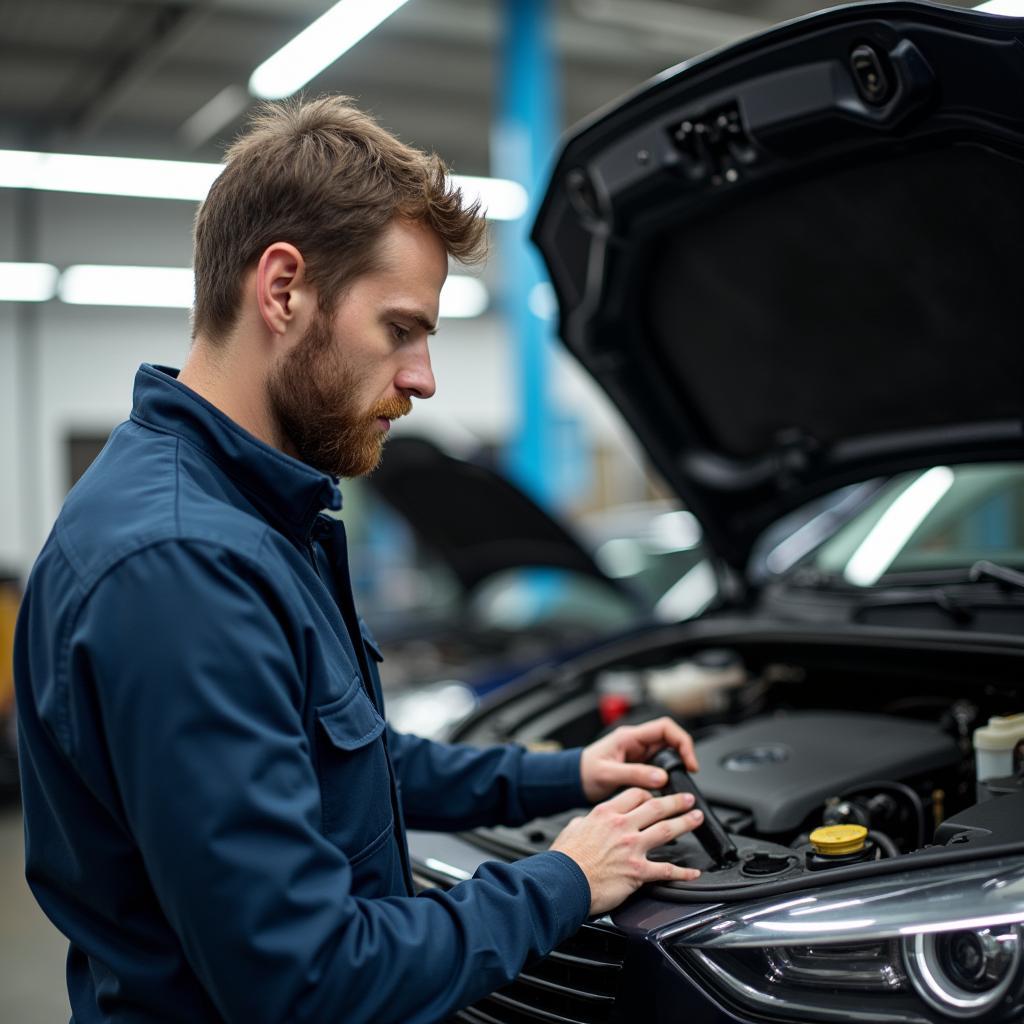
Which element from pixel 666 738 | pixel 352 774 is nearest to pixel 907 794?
pixel 666 738

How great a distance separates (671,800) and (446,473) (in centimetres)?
227

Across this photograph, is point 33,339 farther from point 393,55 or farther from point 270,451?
point 270,451

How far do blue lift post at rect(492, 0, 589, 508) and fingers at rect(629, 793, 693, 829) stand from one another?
5313mm

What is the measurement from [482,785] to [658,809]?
355 mm

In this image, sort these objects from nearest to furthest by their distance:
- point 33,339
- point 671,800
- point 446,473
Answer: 1. point 671,800
2. point 446,473
3. point 33,339

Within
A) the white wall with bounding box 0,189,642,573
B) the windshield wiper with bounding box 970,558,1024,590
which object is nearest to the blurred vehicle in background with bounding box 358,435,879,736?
the windshield wiper with bounding box 970,558,1024,590

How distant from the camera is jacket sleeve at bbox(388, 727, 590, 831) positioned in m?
1.64

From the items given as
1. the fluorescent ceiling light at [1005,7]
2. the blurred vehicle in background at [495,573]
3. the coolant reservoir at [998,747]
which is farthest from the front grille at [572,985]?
the fluorescent ceiling light at [1005,7]

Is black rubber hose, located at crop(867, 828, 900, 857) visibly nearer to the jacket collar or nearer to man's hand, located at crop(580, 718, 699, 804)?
man's hand, located at crop(580, 718, 699, 804)

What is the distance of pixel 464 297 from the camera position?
41.5 ft

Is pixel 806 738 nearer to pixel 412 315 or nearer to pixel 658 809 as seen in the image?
pixel 658 809

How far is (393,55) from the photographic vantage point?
799cm

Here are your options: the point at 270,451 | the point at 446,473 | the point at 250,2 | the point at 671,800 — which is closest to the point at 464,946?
the point at 671,800

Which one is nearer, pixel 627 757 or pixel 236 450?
pixel 236 450
